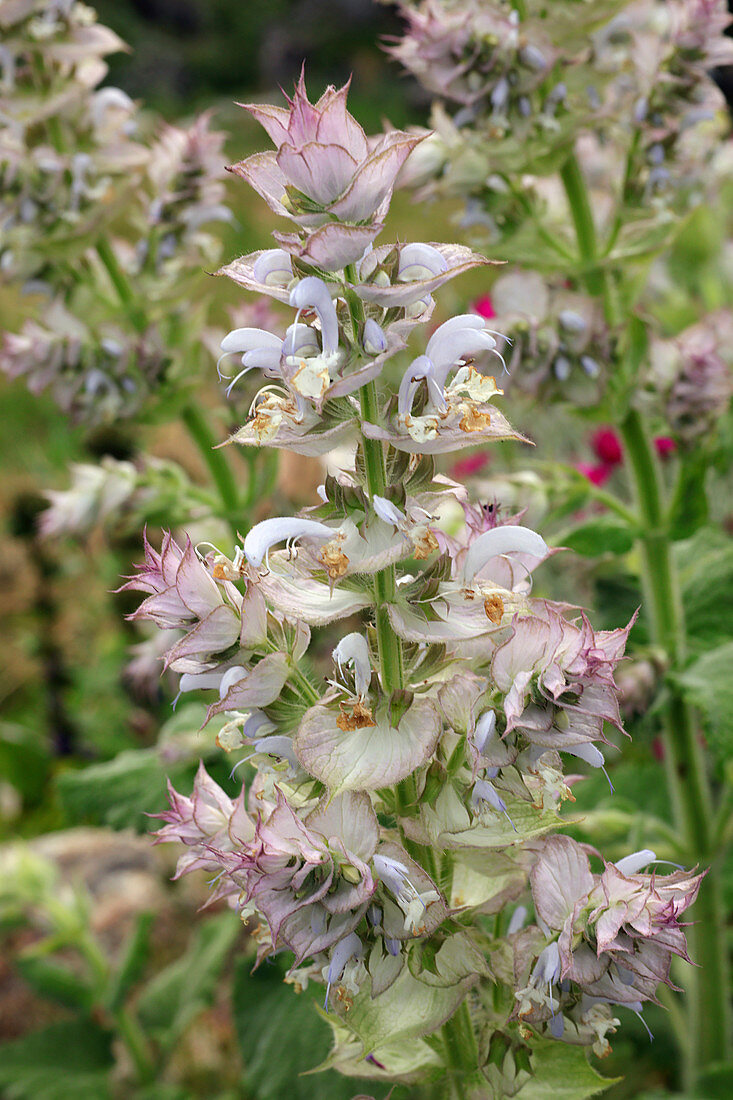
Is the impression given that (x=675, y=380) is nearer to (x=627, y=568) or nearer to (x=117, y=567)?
(x=627, y=568)

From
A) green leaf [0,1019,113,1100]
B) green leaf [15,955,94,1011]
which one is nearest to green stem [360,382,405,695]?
green leaf [0,1019,113,1100]

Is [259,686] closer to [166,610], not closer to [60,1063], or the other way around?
[166,610]

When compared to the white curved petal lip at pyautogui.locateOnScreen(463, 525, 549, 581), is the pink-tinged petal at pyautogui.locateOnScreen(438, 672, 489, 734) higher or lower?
lower

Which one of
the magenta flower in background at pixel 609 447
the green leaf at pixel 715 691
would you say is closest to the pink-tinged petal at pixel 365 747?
the green leaf at pixel 715 691

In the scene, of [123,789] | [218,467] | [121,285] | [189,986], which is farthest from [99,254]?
[189,986]

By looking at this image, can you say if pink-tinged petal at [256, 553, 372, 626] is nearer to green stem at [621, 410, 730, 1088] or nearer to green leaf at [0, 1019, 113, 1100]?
green stem at [621, 410, 730, 1088]

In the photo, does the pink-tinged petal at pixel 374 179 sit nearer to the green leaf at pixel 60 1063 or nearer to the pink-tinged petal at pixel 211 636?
the pink-tinged petal at pixel 211 636
